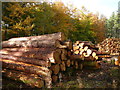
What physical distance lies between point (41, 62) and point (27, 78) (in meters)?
0.79

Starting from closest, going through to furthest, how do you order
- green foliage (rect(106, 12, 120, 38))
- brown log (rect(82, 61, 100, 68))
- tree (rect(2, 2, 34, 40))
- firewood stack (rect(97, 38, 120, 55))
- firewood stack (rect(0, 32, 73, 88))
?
firewood stack (rect(0, 32, 73, 88)), brown log (rect(82, 61, 100, 68)), tree (rect(2, 2, 34, 40)), firewood stack (rect(97, 38, 120, 55)), green foliage (rect(106, 12, 120, 38))

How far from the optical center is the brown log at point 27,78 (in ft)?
12.3

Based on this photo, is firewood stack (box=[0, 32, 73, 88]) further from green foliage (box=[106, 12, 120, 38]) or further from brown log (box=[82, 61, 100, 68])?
green foliage (box=[106, 12, 120, 38])

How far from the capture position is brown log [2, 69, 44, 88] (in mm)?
3735

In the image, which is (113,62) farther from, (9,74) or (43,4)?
(43,4)

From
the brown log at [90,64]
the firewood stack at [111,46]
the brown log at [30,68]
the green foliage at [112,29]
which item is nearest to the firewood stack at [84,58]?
the brown log at [90,64]

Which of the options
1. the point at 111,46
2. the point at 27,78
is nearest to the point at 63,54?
the point at 27,78

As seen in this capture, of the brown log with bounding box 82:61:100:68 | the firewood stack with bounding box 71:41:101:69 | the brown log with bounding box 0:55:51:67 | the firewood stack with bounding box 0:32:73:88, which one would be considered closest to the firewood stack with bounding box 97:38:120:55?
the firewood stack with bounding box 71:41:101:69

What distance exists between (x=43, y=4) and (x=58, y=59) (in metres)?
12.2

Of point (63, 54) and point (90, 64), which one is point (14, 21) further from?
point (90, 64)

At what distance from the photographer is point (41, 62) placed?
4434 mm

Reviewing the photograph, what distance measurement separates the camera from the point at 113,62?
747 cm

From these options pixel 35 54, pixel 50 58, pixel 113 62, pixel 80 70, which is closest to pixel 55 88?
Result: pixel 50 58

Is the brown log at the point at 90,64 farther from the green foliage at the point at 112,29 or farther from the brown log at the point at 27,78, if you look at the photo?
the green foliage at the point at 112,29
